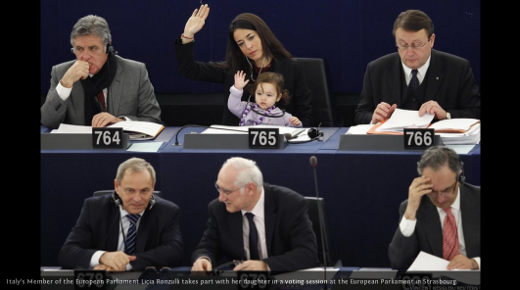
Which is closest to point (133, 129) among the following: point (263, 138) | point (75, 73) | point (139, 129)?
point (139, 129)

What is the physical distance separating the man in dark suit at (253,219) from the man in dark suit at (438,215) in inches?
15.5

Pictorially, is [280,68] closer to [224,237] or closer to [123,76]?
[123,76]

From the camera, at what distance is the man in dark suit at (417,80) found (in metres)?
4.80

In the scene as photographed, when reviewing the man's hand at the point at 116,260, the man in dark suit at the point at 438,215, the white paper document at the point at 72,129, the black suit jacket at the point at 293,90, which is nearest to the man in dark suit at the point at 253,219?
the man's hand at the point at 116,260

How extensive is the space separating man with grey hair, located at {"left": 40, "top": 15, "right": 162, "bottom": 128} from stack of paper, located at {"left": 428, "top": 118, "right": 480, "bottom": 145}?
1.55 metres

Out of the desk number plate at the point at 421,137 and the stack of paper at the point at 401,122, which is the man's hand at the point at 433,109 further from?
the desk number plate at the point at 421,137

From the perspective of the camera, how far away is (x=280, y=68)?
5.19 m

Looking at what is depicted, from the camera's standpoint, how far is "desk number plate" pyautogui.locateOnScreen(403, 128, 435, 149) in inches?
172

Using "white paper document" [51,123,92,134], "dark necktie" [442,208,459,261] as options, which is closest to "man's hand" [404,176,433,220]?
"dark necktie" [442,208,459,261]

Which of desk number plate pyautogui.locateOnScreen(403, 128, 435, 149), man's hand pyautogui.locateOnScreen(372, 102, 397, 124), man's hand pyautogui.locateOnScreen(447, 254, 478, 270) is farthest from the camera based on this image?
man's hand pyautogui.locateOnScreen(372, 102, 397, 124)

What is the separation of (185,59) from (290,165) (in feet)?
3.94

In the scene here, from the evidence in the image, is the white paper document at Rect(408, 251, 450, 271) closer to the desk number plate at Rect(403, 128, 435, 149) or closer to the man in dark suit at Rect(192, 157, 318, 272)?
the man in dark suit at Rect(192, 157, 318, 272)

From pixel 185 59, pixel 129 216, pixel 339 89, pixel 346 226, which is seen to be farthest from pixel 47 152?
pixel 339 89

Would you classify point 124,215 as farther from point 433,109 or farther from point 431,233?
point 433,109
